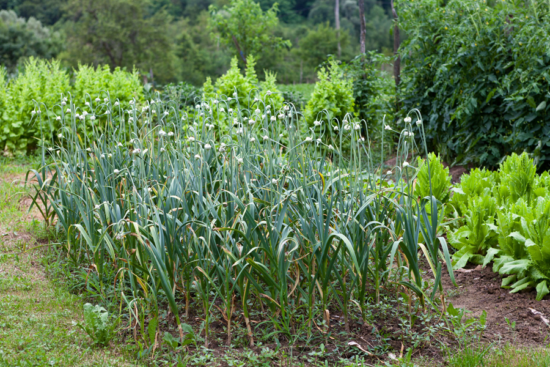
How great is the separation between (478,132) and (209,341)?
163 inches

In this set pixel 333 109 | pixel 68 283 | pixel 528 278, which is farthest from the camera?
pixel 333 109

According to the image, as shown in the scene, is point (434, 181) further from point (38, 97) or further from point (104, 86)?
point (38, 97)

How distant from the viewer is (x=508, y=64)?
191 inches

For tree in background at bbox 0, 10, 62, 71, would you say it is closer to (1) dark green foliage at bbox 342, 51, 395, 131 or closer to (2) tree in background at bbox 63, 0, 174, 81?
(2) tree in background at bbox 63, 0, 174, 81

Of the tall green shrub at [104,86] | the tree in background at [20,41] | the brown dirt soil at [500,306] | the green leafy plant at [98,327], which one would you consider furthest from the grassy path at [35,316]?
the tree in background at [20,41]

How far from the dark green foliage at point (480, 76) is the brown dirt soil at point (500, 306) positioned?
80.9 inches

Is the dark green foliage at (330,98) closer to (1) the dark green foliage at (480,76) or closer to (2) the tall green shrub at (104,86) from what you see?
(1) the dark green foliage at (480,76)

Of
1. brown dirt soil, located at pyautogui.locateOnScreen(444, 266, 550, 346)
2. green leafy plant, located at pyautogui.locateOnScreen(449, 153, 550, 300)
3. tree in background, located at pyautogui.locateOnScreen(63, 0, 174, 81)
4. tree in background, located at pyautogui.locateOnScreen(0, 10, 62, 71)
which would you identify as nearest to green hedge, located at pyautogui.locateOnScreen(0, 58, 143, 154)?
green leafy plant, located at pyautogui.locateOnScreen(449, 153, 550, 300)

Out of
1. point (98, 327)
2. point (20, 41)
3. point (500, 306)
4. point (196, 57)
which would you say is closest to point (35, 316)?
point (98, 327)

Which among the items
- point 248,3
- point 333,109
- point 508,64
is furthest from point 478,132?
point 248,3

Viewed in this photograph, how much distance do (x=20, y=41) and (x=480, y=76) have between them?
33.7 metres

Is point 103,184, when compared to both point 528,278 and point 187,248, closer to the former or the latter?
point 187,248

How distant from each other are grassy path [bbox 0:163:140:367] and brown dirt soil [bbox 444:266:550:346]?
202 cm

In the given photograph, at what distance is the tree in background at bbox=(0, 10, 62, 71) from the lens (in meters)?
30.9
